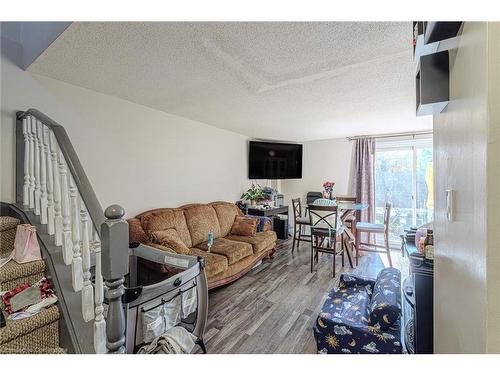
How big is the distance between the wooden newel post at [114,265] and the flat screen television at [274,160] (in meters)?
3.93

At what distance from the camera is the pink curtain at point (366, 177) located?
14.5 ft

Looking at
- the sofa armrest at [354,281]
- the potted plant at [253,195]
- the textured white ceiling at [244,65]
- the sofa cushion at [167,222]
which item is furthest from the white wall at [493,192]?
the potted plant at [253,195]

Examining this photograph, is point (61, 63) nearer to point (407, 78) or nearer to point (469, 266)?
point (469, 266)

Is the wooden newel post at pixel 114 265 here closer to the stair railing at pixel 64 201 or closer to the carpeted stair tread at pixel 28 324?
the stair railing at pixel 64 201

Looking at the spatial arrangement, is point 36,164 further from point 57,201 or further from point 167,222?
point 167,222

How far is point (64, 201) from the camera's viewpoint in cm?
129

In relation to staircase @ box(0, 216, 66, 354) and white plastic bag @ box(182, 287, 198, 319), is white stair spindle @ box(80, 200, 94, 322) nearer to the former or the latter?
staircase @ box(0, 216, 66, 354)

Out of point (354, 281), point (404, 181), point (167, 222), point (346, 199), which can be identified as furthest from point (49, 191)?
point (404, 181)

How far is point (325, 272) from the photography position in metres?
3.26

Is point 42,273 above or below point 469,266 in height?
below

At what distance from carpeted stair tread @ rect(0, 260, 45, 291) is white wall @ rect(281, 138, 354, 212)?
4.81 m

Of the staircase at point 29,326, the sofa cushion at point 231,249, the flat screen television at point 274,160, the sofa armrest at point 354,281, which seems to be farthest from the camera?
the flat screen television at point 274,160
